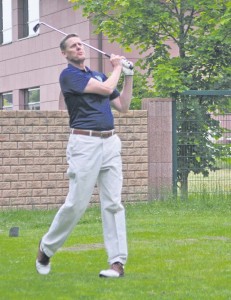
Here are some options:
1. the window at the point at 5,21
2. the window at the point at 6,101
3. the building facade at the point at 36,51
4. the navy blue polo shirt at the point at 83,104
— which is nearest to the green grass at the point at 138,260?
the navy blue polo shirt at the point at 83,104

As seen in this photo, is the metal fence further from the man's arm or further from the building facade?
the building facade

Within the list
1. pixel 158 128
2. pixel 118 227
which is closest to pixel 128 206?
pixel 158 128

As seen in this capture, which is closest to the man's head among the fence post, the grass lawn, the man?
the man

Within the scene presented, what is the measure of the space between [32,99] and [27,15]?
9.56 ft

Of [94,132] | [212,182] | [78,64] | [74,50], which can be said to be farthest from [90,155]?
[212,182]

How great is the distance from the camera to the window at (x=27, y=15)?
36562 millimetres

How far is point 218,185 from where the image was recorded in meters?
19.2

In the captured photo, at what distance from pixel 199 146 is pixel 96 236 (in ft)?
20.4

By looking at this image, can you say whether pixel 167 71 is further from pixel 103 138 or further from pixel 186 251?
pixel 103 138

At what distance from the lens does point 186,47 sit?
2180cm

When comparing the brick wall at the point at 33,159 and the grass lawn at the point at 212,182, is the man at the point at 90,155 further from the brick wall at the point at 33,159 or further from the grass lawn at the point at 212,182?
the grass lawn at the point at 212,182

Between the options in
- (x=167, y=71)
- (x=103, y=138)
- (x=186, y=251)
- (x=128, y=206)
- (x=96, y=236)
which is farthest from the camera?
(x=167, y=71)

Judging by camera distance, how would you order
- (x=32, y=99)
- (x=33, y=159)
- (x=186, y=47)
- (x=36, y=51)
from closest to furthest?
(x=33, y=159)
(x=186, y=47)
(x=36, y=51)
(x=32, y=99)

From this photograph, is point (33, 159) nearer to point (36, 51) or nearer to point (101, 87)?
point (101, 87)
